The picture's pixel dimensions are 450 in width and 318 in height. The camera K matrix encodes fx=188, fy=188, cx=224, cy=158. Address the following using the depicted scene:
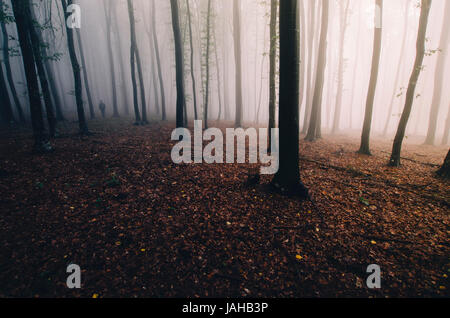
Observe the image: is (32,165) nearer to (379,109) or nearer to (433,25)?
(433,25)

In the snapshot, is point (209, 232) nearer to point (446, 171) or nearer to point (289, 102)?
point (289, 102)

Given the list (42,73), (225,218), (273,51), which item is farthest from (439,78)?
(42,73)

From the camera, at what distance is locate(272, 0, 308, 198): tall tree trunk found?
4.72 meters

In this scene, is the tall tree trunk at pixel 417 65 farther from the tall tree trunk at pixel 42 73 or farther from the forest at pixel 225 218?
the tall tree trunk at pixel 42 73

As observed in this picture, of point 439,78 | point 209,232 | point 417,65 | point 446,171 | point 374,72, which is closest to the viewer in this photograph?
point 209,232

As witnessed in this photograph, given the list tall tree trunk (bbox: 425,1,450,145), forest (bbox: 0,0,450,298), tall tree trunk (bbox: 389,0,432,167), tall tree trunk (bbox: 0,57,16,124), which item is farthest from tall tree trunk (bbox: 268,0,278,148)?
tall tree trunk (bbox: 0,57,16,124)

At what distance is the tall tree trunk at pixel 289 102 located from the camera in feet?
15.5


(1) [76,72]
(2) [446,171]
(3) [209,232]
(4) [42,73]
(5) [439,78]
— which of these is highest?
(1) [76,72]

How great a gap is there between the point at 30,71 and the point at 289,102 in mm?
9266

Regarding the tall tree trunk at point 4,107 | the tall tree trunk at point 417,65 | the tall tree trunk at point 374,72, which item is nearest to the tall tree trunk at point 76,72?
the tall tree trunk at point 4,107

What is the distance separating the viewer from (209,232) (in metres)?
4.32

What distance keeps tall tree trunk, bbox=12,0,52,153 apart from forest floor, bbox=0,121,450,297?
793 mm

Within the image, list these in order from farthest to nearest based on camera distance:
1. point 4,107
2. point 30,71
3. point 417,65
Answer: point 4,107 < point 417,65 < point 30,71
